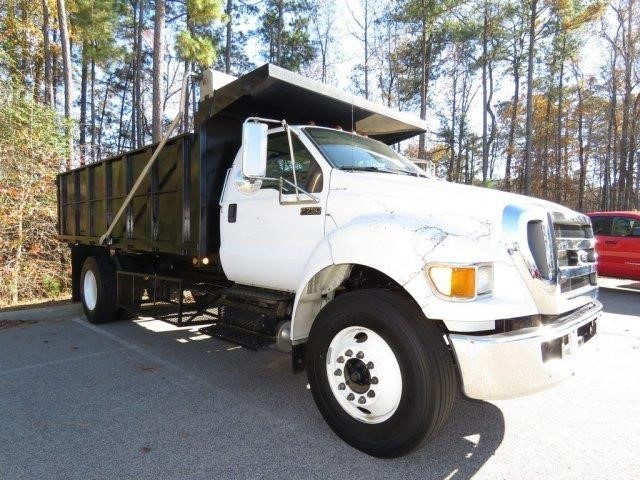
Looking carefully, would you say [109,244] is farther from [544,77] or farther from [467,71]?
[544,77]

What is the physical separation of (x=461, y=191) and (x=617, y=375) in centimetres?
294

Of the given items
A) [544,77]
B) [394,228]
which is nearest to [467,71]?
[544,77]

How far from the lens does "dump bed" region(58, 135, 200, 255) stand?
15.5 feet

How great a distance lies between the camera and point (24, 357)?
5082 millimetres

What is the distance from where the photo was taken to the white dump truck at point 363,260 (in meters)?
2.49

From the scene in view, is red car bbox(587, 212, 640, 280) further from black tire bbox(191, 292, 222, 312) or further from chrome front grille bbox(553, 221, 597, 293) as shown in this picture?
black tire bbox(191, 292, 222, 312)

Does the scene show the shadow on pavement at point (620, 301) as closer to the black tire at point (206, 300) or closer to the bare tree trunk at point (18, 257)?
the black tire at point (206, 300)

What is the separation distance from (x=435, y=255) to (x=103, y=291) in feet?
18.0

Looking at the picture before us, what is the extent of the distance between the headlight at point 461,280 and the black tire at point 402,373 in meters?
0.24

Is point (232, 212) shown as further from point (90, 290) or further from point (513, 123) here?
point (513, 123)

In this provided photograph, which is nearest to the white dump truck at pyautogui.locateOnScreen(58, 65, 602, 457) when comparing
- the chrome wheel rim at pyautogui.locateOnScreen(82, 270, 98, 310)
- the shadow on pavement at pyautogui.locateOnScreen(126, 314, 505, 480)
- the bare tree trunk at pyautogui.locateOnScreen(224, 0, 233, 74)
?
the shadow on pavement at pyautogui.locateOnScreen(126, 314, 505, 480)

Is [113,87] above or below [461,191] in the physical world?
above

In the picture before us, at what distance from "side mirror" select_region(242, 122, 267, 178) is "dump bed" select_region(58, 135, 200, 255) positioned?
1.46 meters

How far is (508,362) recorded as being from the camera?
2385 millimetres
